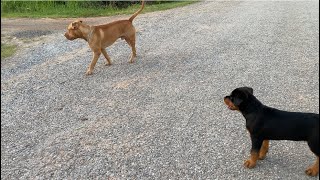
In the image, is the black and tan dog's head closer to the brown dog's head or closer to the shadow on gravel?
the brown dog's head

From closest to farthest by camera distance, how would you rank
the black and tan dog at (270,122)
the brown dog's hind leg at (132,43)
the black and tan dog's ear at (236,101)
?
the black and tan dog at (270,122) → the black and tan dog's ear at (236,101) → the brown dog's hind leg at (132,43)

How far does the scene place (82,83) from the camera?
300 inches

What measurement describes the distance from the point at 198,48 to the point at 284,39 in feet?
7.82

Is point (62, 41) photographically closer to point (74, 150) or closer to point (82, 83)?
point (82, 83)

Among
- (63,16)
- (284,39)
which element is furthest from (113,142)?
(63,16)

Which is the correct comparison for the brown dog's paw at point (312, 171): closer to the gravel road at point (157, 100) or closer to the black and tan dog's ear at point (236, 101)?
the gravel road at point (157, 100)

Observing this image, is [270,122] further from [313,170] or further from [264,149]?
[313,170]

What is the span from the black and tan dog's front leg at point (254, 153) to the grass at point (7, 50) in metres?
7.11

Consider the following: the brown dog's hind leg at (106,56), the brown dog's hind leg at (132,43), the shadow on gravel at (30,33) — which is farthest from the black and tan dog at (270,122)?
the shadow on gravel at (30,33)

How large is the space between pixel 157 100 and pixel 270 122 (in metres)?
2.70

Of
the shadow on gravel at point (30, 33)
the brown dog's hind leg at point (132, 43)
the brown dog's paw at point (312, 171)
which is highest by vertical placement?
the brown dog's hind leg at point (132, 43)

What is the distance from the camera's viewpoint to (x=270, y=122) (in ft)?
14.4

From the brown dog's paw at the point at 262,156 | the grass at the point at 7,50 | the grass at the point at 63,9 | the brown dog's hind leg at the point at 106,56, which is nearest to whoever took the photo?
the brown dog's paw at the point at 262,156

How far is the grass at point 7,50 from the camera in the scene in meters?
9.70
